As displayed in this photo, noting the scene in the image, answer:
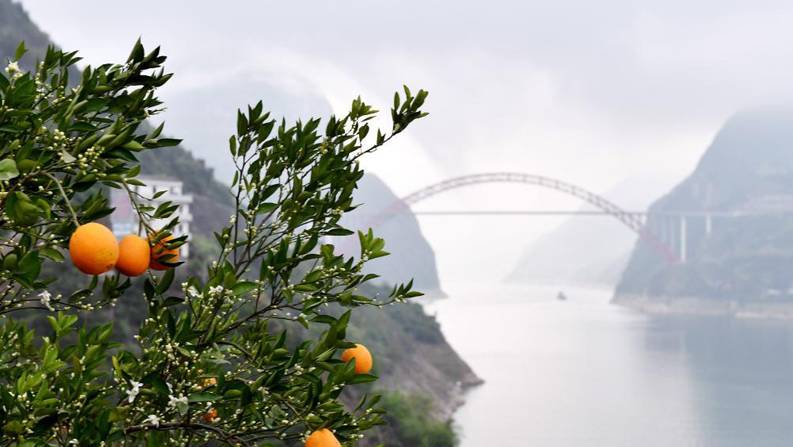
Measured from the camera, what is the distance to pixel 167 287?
3199mm

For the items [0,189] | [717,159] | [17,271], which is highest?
[717,159]

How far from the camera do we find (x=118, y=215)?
3102 centimetres

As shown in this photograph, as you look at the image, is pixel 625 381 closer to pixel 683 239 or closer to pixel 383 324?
pixel 383 324

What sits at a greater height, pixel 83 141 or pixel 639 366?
pixel 639 366

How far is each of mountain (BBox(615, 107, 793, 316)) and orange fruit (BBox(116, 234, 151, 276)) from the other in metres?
110

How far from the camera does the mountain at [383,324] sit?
4319cm

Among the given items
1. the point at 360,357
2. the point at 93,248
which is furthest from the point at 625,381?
the point at 93,248

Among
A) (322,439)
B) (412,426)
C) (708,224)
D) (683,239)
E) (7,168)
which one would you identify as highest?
(708,224)

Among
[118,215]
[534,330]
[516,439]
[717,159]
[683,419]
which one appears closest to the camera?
[118,215]

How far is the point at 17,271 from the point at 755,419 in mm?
47669

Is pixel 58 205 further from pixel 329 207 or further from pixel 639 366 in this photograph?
pixel 639 366

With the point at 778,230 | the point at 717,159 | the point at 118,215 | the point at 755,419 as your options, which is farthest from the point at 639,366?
the point at 717,159

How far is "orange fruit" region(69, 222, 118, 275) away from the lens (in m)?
2.57

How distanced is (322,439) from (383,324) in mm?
50490
